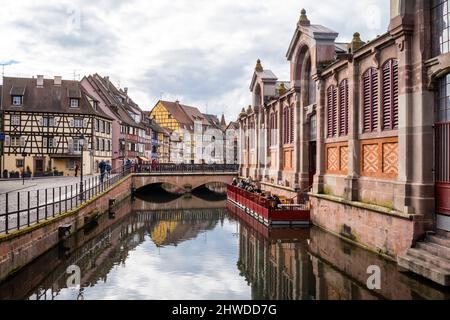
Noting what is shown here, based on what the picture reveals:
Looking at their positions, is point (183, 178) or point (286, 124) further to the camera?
point (183, 178)

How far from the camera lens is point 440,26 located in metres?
14.1

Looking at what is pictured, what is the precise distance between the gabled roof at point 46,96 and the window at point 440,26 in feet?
136

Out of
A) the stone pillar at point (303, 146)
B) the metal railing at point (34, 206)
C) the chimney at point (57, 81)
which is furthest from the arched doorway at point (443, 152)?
the chimney at point (57, 81)

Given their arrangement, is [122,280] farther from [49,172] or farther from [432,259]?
[49,172]

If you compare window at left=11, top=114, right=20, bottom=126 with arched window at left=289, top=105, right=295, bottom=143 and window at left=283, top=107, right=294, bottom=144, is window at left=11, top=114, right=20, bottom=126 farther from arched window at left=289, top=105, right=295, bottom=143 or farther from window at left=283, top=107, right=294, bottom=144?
arched window at left=289, top=105, right=295, bottom=143

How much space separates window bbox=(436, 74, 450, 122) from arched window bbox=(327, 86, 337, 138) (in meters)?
8.77

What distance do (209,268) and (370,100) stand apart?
9.99m

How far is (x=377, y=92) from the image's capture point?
1833 cm

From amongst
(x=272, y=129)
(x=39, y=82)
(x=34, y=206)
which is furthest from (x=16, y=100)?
(x=34, y=206)

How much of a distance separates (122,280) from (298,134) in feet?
57.2

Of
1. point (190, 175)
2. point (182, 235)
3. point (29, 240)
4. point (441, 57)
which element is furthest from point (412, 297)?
point (190, 175)

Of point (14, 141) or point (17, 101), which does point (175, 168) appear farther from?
point (17, 101)

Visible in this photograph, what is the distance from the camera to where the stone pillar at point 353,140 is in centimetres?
1968

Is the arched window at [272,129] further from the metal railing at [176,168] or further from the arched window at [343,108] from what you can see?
the arched window at [343,108]
